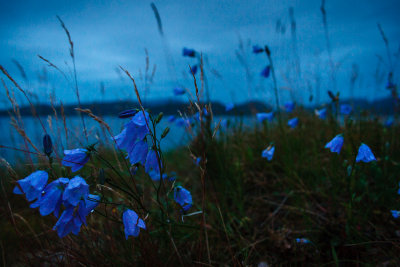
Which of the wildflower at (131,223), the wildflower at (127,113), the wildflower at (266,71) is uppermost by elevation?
the wildflower at (266,71)

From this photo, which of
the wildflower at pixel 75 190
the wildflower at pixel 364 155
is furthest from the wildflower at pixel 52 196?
the wildflower at pixel 364 155

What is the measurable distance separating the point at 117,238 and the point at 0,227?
1.11 metres

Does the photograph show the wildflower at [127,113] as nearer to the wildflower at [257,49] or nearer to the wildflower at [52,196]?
the wildflower at [52,196]

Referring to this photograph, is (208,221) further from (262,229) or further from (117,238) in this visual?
(117,238)

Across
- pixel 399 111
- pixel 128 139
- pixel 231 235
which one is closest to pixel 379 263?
pixel 231 235

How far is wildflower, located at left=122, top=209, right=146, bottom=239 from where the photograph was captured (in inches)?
35.6

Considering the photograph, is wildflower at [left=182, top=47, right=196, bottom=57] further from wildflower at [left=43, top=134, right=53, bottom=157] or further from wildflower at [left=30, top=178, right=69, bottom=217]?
wildflower at [left=30, top=178, right=69, bottom=217]

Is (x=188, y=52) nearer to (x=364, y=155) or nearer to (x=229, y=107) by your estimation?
Answer: (x=229, y=107)

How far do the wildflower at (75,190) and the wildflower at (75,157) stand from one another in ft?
0.42

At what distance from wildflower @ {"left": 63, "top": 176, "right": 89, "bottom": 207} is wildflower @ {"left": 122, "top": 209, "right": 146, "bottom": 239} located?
185mm

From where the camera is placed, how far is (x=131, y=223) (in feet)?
2.99

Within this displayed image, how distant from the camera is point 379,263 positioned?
120 centimetres

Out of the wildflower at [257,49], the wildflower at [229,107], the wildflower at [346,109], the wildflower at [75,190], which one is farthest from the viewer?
the wildflower at [346,109]

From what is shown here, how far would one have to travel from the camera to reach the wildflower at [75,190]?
78cm
